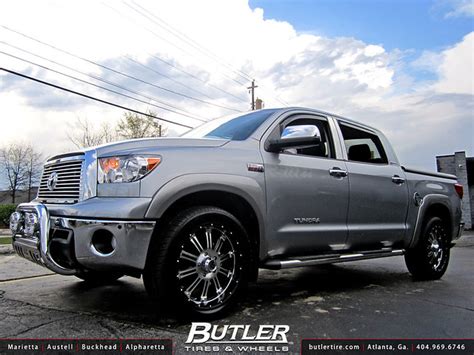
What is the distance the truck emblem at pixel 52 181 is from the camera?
3518 millimetres

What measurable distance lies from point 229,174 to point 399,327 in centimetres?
183

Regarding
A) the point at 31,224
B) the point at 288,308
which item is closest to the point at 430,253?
the point at 288,308

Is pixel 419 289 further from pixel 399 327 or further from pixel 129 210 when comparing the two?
pixel 129 210

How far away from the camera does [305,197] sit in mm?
3910

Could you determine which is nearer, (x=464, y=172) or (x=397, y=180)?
(x=397, y=180)

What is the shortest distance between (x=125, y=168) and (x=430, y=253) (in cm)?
436

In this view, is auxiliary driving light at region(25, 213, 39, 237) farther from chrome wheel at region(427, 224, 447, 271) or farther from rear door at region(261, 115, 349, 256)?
chrome wheel at region(427, 224, 447, 271)

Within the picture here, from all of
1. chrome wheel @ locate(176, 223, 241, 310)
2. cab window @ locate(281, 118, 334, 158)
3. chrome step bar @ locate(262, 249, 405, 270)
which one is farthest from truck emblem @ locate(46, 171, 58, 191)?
cab window @ locate(281, 118, 334, 158)

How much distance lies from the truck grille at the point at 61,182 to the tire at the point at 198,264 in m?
0.81

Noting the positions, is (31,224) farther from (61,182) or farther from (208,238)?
(208,238)

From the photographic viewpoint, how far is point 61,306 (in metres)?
3.83

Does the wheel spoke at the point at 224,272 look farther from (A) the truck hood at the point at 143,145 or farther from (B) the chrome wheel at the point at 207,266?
(A) the truck hood at the point at 143,145

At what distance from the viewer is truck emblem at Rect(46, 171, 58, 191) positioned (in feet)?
11.5

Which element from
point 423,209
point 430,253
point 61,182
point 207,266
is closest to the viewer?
point 207,266
